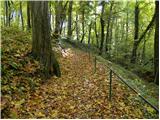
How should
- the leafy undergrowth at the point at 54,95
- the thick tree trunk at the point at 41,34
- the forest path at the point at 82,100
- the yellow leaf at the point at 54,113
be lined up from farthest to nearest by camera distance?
the thick tree trunk at the point at 41,34 < the forest path at the point at 82,100 < the leafy undergrowth at the point at 54,95 < the yellow leaf at the point at 54,113

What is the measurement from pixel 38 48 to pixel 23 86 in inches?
75.8

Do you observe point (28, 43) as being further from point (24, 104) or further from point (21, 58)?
point (24, 104)

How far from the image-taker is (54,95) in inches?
280

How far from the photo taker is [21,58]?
828cm

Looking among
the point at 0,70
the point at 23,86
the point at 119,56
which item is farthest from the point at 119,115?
the point at 119,56

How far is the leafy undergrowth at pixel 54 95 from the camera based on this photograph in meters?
5.87

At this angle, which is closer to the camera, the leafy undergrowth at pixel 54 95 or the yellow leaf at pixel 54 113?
the yellow leaf at pixel 54 113

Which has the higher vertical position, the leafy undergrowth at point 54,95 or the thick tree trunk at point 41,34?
the thick tree trunk at point 41,34

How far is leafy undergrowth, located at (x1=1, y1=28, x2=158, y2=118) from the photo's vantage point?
19.2 feet

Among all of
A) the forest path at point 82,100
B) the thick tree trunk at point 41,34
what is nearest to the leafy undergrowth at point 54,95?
the forest path at point 82,100

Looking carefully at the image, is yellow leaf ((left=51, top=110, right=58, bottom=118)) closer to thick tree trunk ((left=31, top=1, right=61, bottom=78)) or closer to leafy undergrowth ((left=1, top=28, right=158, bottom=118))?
leafy undergrowth ((left=1, top=28, right=158, bottom=118))

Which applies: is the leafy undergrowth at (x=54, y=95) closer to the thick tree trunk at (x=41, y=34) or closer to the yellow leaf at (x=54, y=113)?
the yellow leaf at (x=54, y=113)

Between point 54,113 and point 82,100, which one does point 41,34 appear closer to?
point 82,100

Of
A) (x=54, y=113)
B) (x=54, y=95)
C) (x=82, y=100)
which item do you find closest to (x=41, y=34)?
(x=54, y=95)
